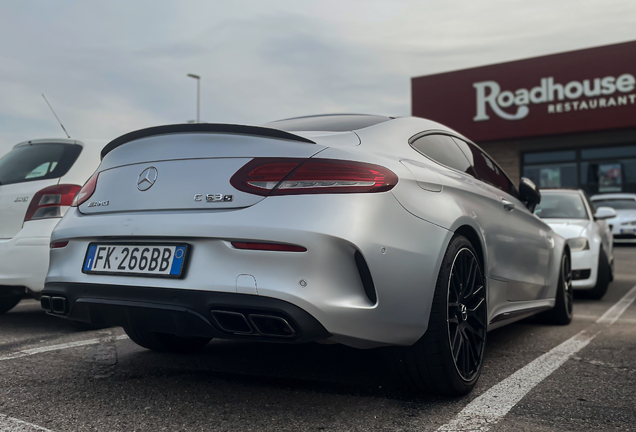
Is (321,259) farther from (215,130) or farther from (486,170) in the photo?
(486,170)

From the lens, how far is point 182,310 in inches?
93.0

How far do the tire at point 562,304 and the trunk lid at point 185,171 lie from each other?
3.24m

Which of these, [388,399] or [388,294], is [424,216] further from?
[388,399]

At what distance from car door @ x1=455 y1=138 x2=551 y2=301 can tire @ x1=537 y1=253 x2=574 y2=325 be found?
0.50 meters

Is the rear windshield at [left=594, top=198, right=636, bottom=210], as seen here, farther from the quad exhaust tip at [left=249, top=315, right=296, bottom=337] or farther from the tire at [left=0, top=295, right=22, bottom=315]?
the quad exhaust tip at [left=249, top=315, right=296, bottom=337]

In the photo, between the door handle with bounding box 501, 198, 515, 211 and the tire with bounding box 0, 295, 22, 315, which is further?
the tire with bounding box 0, 295, 22, 315

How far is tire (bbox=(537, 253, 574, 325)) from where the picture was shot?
498 cm

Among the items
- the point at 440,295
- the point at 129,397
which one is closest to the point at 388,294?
the point at 440,295

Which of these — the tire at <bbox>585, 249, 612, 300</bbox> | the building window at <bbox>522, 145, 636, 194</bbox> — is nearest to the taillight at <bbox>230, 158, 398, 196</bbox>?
the tire at <bbox>585, 249, 612, 300</bbox>

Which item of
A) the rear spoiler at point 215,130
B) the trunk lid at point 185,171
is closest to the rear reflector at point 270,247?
the trunk lid at point 185,171

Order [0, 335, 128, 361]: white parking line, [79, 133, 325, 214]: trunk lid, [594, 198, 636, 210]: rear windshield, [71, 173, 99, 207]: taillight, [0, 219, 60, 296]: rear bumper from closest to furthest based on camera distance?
[79, 133, 325, 214]: trunk lid, [71, 173, 99, 207]: taillight, [0, 335, 128, 361]: white parking line, [0, 219, 60, 296]: rear bumper, [594, 198, 636, 210]: rear windshield

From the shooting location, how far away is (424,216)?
106 inches

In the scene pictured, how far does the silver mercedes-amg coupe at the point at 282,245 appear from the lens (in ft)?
7.55

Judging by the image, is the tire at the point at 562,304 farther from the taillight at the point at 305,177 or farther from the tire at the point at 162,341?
the taillight at the point at 305,177
